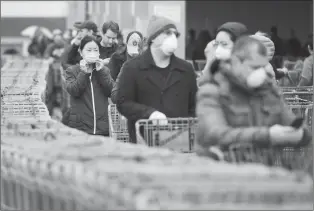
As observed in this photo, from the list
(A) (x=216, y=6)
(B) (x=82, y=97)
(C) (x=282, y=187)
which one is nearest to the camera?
(C) (x=282, y=187)

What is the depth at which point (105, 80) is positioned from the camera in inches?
523

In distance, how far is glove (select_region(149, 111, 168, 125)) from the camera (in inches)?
372

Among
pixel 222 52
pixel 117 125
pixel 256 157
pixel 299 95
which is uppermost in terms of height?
pixel 222 52

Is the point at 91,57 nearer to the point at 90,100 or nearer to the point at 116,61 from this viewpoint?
the point at 90,100

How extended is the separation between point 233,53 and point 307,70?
9.28 meters

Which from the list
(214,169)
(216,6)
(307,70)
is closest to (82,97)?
(307,70)

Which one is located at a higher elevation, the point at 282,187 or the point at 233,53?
the point at 233,53

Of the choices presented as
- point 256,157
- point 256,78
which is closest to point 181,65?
point 256,78

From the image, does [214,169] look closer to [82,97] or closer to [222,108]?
[222,108]

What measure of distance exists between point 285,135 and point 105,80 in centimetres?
566

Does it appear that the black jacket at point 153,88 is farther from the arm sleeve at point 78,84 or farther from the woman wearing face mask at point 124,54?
the woman wearing face mask at point 124,54

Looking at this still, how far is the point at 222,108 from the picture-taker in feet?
25.3

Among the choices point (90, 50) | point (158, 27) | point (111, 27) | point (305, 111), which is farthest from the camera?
→ point (111, 27)

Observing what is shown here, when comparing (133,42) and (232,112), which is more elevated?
(133,42)
